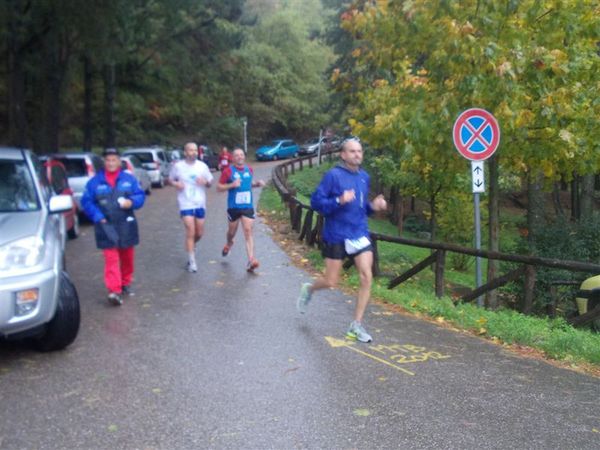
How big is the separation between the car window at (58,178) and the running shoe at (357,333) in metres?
7.57

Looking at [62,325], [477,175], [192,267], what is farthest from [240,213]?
[62,325]

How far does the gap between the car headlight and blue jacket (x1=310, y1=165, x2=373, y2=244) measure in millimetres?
2487

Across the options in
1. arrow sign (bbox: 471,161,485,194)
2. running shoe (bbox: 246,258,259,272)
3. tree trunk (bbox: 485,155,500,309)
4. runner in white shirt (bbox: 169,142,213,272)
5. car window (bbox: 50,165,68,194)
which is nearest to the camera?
arrow sign (bbox: 471,161,485,194)

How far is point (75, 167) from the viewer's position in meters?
16.5

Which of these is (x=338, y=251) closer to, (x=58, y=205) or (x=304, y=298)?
(x=304, y=298)

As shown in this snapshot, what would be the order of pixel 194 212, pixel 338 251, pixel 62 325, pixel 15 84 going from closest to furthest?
1. pixel 62 325
2. pixel 338 251
3. pixel 194 212
4. pixel 15 84

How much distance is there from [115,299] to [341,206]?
121 inches

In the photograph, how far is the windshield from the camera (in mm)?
6613

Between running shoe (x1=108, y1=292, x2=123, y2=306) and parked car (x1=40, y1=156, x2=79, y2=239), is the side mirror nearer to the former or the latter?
running shoe (x1=108, y1=292, x2=123, y2=306)

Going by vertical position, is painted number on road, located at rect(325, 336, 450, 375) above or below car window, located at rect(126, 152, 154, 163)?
below

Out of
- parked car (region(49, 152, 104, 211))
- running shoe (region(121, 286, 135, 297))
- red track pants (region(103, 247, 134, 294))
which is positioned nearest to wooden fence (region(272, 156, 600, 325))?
running shoe (region(121, 286, 135, 297))

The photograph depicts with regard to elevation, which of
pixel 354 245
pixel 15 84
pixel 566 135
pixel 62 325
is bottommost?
pixel 62 325

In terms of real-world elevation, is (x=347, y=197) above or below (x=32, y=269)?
above

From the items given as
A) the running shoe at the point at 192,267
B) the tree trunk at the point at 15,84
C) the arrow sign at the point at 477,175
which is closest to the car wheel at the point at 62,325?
the running shoe at the point at 192,267
